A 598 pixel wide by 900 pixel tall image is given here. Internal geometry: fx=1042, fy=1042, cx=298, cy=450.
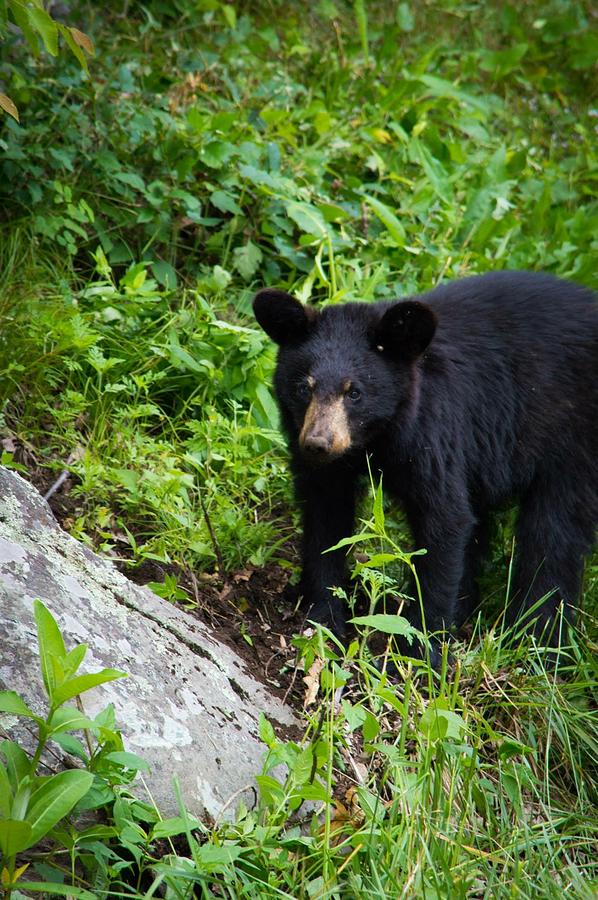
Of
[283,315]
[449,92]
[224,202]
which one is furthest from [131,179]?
[449,92]

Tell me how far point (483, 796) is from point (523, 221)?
15.6 feet

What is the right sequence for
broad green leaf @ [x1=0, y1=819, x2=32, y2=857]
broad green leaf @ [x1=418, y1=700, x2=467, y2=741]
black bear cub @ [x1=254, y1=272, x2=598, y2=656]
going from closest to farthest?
broad green leaf @ [x1=0, y1=819, x2=32, y2=857], broad green leaf @ [x1=418, y1=700, x2=467, y2=741], black bear cub @ [x1=254, y1=272, x2=598, y2=656]

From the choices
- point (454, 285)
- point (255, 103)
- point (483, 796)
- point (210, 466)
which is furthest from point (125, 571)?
point (255, 103)

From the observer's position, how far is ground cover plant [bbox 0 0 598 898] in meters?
3.09

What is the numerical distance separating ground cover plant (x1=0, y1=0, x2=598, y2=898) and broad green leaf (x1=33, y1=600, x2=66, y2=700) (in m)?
0.41

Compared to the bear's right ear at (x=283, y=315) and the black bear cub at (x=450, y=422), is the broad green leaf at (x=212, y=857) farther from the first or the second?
the bear's right ear at (x=283, y=315)

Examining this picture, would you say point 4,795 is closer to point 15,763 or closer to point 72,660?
point 15,763

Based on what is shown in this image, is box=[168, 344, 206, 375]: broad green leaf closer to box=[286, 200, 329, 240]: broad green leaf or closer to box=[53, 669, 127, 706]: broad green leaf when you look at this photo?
box=[286, 200, 329, 240]: broad green leaf

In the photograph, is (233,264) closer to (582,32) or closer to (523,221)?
(523,221)

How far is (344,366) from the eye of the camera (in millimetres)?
4297

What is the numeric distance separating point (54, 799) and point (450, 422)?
254 centimetres

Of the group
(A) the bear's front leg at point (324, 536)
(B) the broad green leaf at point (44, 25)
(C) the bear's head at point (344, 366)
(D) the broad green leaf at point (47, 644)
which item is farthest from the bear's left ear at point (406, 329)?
(D) the broad green leaf at point (47, 644)

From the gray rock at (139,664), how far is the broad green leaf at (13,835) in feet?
1.42

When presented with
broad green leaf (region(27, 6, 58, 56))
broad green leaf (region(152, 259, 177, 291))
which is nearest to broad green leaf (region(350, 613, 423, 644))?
broad green leaf (region(27, 6, 58, 56))
